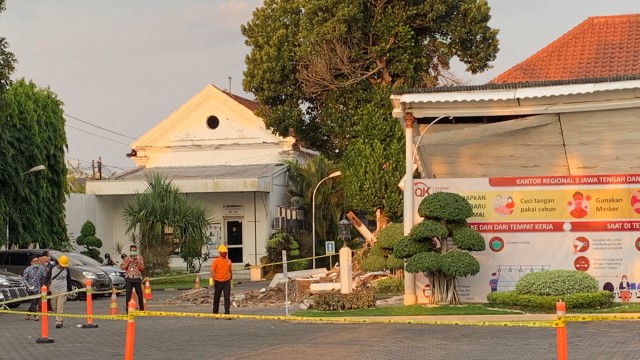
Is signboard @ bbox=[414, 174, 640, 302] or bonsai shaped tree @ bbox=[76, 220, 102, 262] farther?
bonsai shaped tree @ bbox=[76, 220, 102, 262]

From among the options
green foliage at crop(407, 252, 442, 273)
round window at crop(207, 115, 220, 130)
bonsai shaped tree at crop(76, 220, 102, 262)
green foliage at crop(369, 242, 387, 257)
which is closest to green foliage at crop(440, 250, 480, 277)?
green foliage at crop(407, 252, 442, 273)

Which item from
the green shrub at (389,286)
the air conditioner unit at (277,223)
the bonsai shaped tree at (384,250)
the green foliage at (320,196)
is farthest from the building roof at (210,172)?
the bonsai shaped tree at (384,250)

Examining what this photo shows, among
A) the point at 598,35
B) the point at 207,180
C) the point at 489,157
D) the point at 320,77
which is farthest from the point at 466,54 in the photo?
the point at 489,157

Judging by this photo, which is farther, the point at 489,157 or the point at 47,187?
the point at 47,187

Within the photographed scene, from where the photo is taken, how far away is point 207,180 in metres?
51.7

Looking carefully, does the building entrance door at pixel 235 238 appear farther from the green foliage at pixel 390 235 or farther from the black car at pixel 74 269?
the green foliage at pixel 390 235

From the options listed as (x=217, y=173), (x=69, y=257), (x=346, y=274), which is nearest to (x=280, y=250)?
(x=217, y=173)

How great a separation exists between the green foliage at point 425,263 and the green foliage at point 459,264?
116 millimetres

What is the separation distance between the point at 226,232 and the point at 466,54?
694 inches

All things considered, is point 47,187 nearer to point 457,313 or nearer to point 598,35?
point 598,35

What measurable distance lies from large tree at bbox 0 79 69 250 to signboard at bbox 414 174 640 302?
23203mm

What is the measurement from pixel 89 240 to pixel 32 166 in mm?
6641

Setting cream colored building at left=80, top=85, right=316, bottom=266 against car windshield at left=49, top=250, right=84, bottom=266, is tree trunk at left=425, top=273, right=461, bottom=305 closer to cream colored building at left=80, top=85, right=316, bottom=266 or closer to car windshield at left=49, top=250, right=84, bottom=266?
car windshield at left=49, top=250, right=84, bottom=266

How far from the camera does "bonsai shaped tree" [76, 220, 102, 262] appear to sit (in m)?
50.1
